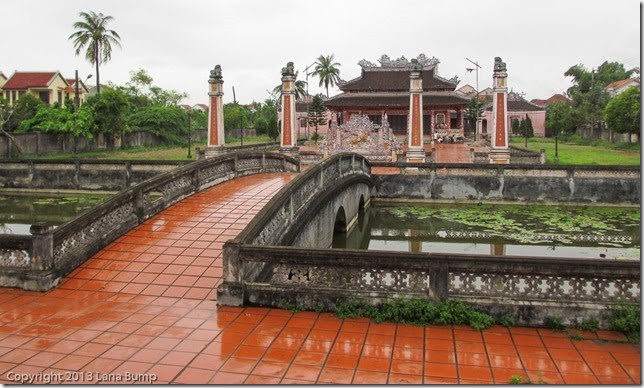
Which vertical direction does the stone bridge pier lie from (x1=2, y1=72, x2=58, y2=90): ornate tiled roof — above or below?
below

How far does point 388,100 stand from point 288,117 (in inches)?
923

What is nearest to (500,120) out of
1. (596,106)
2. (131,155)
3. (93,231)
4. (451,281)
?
(451,281)

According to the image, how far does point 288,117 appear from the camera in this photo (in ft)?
102

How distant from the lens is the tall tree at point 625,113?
40.1 m

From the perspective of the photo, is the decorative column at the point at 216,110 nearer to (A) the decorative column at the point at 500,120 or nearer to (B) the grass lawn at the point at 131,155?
(B) the grass lawn at the point at 131,155

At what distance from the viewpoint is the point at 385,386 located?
200 inches

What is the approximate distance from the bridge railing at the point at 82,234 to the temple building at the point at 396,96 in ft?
129

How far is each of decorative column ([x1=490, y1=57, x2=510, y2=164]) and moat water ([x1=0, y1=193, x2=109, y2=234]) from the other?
1945 cm

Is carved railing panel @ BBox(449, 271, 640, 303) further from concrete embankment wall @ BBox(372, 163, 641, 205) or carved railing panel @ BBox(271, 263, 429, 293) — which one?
concrete embankment wall @ BBox(372, 163, 641, 205)

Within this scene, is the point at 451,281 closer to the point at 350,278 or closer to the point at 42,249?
the point at 350,278

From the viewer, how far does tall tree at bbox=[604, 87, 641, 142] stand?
131 ft

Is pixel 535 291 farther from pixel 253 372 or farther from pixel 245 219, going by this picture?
pixel 245 219

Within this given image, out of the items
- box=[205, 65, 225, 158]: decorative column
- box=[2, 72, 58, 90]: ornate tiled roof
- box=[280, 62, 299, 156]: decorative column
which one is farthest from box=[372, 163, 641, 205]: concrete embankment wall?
box=[2, 72, 58, 90]: ornate tiled roof

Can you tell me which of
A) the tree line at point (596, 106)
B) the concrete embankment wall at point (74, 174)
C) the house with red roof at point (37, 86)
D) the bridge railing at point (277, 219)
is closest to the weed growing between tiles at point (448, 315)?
the bridge railing at point (277, 219)
